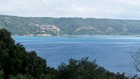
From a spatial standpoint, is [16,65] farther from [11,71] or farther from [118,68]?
[118,68]

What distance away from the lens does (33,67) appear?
103 feet

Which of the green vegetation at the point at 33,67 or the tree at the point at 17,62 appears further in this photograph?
the tree at the point at 17,62

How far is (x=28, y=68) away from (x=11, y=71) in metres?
1.39

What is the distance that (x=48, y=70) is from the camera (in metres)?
33.8

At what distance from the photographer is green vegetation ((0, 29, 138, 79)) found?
25.2 meters

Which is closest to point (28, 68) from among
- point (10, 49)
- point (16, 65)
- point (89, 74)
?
point (16, 65)

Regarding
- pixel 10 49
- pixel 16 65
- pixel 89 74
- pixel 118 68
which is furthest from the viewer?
pixel 118 68

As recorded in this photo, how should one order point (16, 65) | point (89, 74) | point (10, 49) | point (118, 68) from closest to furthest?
point (89, 74), point (16, 65), point (10, 49), point (118, 68)

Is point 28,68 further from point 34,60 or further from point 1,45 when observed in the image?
point 1,45

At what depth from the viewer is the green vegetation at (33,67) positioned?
25172mm

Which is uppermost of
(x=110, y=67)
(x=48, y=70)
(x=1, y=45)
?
(x=1, y=45)

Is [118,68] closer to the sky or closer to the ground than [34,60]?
closer to the ground

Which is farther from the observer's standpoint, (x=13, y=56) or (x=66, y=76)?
(x=13, y=56)

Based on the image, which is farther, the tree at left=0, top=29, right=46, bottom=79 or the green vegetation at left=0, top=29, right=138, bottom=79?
the tree at left=0, top=29, right=46, bottom=79
